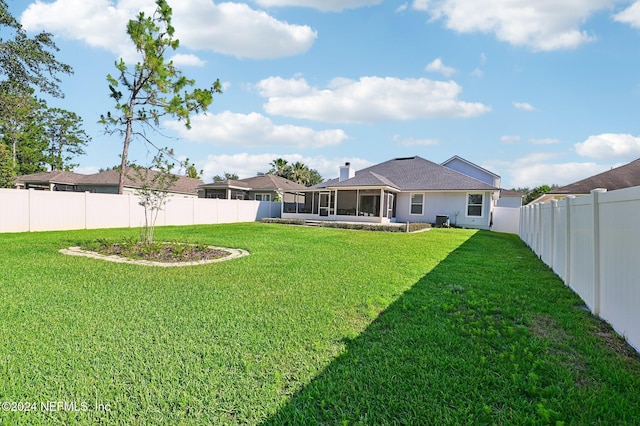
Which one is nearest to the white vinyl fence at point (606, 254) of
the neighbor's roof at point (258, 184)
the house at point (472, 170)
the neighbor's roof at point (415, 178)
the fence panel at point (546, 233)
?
the fence panel at point (546, 233)

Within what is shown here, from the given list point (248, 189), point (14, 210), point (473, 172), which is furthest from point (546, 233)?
point (248, 189)

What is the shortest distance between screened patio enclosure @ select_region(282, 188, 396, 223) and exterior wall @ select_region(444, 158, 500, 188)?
748 cm

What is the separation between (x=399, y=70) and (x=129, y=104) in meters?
15.9

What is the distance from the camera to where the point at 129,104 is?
64.4ft

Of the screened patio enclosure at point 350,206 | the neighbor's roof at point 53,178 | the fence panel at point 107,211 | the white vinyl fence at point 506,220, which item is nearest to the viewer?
the fence panel at point 107,211

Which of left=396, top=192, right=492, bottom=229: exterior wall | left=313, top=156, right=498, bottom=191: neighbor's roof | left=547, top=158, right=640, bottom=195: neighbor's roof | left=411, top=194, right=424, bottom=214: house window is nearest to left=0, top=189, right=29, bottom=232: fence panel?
left=313, top=156, right=498, bottom=191: neighbor's roof

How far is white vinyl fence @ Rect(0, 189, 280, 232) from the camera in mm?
12859

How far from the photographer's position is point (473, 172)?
25.6 meters

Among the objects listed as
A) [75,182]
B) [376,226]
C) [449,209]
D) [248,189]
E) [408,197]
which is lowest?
[376,226]

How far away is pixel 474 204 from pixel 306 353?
66.1 feet

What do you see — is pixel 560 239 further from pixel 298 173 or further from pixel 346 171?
pixel 298 173

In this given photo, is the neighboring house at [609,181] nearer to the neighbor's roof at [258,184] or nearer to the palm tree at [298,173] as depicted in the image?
the neighbor's roof at [258,184]

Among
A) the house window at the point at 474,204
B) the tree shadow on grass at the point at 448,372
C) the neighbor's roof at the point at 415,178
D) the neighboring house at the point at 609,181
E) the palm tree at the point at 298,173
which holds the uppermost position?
the palm tree at the point at 298,173

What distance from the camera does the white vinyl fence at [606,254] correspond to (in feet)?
9.30
